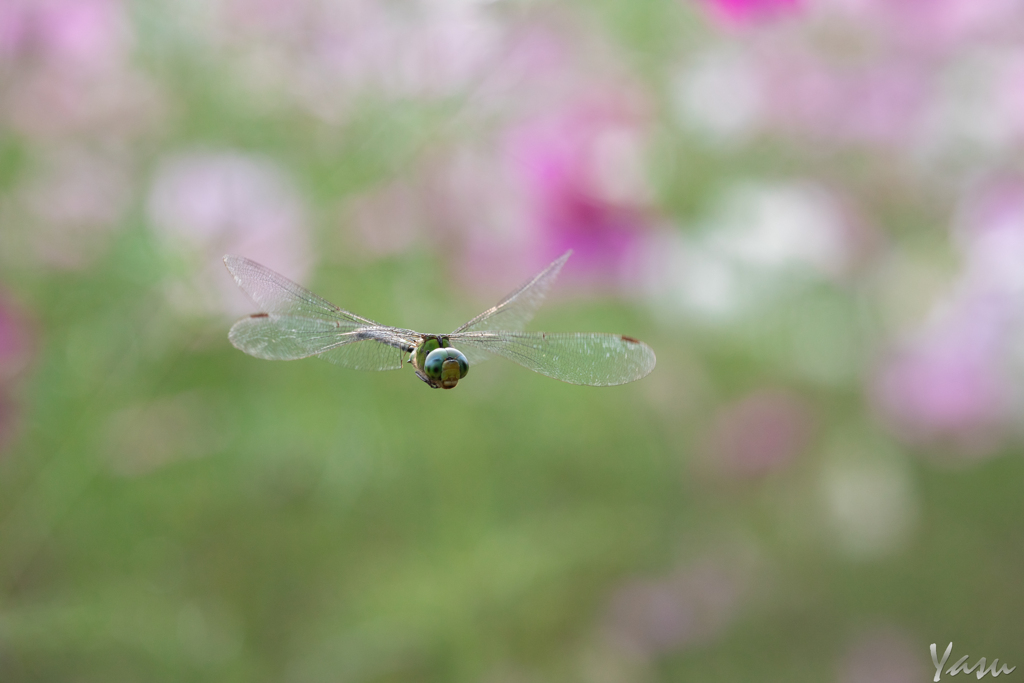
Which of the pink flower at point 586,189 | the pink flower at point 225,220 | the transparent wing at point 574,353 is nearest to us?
the transparent wing at point 574,353

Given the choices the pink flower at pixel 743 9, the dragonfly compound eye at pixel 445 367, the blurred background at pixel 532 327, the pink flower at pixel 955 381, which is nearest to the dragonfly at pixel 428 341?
the dragonfly compound eye at pixel 445 367

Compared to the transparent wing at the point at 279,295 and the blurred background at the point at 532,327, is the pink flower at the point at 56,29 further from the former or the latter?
the transparent wing at the point at 279,295

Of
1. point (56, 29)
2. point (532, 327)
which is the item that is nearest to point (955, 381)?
point (532, 327)

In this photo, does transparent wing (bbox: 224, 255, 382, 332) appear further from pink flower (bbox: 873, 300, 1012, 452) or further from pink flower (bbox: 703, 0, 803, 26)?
pink flower (bbox: 873, 300, 1012, 452)

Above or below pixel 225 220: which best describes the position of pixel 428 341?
below
